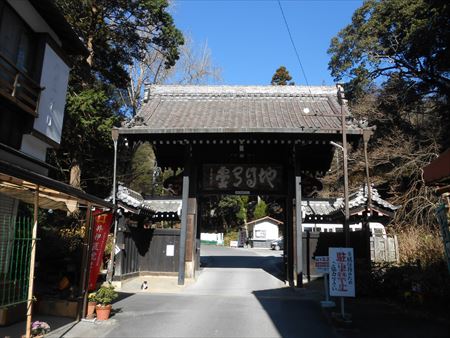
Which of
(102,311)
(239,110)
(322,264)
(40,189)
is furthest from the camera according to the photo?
(239,110)

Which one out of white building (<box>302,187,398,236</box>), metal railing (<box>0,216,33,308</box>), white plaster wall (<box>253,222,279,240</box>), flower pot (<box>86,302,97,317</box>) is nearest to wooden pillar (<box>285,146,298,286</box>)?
white building (<box>302,187,398,236</box>)

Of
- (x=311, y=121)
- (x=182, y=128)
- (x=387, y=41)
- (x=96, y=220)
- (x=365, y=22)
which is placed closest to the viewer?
(x=96, y=220)

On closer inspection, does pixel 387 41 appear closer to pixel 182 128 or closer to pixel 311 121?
pixel 311 121

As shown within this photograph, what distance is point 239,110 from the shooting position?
17891 mm

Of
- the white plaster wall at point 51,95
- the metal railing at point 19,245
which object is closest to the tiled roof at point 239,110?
the white plaster wall at point 51,95

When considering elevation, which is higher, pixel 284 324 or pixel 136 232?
pixel 136 232

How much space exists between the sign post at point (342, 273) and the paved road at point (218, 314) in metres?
0.91

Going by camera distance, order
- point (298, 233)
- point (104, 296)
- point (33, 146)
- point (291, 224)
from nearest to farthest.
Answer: point (104, 296) → point (33, 146) → point (298, 233) → point (291, 224)

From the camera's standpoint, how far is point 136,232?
691 inches

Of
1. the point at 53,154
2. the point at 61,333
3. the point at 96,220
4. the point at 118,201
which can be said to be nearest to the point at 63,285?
the point at 96,220

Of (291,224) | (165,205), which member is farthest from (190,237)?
(291,224)

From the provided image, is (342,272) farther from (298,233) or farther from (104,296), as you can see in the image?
(104,296)

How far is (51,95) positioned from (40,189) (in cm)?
512

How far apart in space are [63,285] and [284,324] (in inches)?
254
